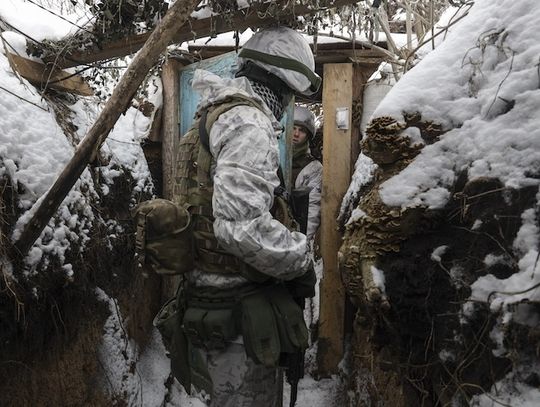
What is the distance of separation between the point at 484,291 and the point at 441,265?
6.5 inches

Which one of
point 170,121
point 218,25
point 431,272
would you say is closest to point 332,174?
point 170,121

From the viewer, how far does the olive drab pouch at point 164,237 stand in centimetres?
192

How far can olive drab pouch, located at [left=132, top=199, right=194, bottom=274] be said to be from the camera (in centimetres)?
192

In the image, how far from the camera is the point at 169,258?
1.95m

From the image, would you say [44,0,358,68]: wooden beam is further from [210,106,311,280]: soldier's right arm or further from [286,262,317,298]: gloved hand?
[286,262,317,298]: gloved hand

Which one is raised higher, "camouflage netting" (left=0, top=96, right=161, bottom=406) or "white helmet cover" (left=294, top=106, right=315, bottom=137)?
"white helmet cover" (left=294, top=106, right=315, bottom=137)

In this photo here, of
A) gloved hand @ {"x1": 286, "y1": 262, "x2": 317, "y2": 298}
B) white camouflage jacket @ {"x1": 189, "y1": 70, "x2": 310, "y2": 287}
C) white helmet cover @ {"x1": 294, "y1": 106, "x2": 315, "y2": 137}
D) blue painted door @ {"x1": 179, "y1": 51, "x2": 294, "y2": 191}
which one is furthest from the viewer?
white helmet cover @ {"x1": 294, "y1": 106, "x2": 315, "y2": 137}

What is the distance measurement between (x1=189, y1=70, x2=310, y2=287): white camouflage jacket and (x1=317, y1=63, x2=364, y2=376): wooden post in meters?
2.20

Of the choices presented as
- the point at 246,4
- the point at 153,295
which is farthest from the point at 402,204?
the point at 153,295

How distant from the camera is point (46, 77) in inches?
126

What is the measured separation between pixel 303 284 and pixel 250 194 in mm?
634

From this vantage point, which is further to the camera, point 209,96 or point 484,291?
point 209,96

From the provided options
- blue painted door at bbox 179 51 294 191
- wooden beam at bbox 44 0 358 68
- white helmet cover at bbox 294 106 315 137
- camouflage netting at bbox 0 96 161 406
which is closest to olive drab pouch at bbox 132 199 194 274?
camouflage netting at bbox 0 96 161 406

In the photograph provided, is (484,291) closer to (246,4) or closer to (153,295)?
(246,4)
